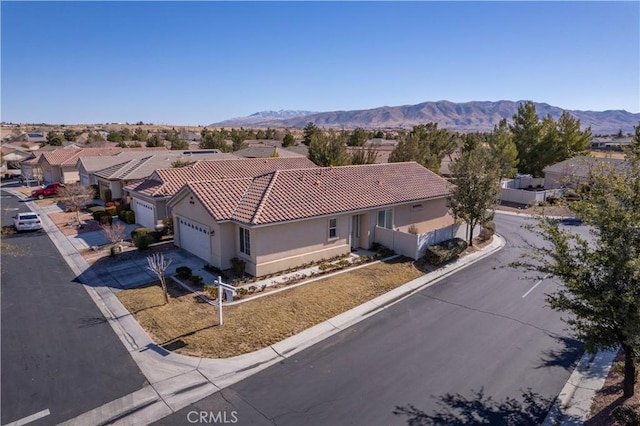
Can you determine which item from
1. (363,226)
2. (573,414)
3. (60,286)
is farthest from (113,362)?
(363,226)

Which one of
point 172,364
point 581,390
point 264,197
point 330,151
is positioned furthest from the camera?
point 330,151

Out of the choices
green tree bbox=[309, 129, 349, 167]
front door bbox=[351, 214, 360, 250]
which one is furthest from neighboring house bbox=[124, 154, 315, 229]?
front door bbox=[351, 214, 360, 250]

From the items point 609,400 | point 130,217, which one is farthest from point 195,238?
point 609,400

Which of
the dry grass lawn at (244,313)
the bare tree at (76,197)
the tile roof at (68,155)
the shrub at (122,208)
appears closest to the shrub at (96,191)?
the bare tree at (76,197)

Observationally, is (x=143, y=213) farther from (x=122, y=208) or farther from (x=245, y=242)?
(x=245, y=242)

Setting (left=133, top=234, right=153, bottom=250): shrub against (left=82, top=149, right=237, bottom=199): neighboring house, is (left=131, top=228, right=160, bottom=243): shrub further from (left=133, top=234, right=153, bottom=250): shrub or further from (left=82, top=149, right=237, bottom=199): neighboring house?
(left=82, top=149, right=237, bottom=199): neighboring house

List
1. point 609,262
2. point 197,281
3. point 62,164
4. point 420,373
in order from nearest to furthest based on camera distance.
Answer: point 609,262, point 420,373, point 197,281, point 62,164

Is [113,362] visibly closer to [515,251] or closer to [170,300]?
[170,300]
